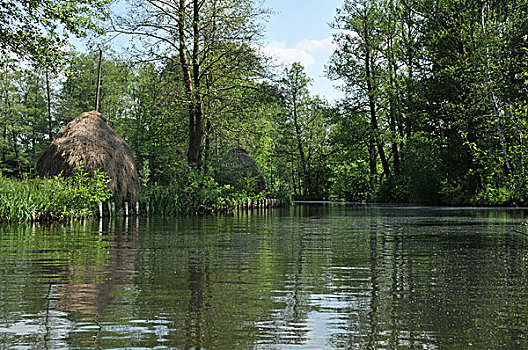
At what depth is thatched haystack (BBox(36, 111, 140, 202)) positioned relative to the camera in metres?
17.7

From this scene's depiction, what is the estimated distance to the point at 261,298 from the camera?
3732 millimetres

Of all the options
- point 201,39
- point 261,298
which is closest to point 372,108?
point 201,39

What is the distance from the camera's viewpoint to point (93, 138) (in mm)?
18656

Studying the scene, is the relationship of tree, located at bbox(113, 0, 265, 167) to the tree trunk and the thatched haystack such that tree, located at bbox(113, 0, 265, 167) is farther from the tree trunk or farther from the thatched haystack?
the tree trunk

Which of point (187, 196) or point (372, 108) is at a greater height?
point (372, 108)

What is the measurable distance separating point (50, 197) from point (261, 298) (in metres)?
11.7

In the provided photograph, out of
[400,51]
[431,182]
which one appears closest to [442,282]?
[431,182]

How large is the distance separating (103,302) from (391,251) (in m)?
4.45

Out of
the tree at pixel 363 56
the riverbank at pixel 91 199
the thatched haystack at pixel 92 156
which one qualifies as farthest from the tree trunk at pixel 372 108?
the thatched haystack at pixel 92 156

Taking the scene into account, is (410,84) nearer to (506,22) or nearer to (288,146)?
(506,22)

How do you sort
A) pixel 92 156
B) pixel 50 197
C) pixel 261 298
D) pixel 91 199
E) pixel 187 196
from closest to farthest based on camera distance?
pixel 261 298 → pixel 50 197 → pixel 91 199 → pixel 92 156 → pixel 187 196

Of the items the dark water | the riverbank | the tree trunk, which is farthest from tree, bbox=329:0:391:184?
the dark water

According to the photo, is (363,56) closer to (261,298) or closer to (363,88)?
(363,88)

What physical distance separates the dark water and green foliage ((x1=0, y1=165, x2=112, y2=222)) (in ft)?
20.2
